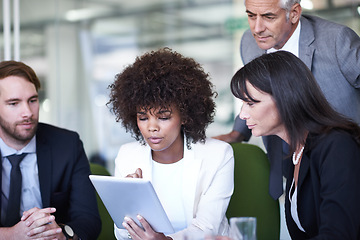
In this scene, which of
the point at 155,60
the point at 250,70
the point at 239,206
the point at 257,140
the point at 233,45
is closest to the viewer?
the point at 250,70

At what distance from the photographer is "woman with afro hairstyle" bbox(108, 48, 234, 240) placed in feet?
8.55

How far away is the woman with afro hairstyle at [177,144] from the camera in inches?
103

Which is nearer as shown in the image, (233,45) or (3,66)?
(3,66)

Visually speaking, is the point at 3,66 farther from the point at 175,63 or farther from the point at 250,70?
the point at 250,70

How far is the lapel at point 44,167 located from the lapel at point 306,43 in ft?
5.00

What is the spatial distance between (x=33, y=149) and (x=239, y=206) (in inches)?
47.3

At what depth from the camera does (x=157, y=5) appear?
709cm

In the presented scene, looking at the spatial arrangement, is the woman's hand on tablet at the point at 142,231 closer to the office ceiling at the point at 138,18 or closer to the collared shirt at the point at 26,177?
the collared shirt at the point at 26,177

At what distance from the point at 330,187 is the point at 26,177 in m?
1.67

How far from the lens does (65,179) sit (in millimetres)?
2918

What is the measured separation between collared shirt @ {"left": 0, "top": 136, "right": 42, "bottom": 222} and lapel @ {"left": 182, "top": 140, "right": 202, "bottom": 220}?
828 mm

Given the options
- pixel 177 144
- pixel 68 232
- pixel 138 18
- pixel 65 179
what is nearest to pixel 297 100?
pixel 177 144

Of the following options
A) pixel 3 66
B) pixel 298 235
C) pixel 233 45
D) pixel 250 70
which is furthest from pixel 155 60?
pixel 233 45

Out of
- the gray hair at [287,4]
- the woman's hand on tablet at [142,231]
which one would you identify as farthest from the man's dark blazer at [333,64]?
the woman's hand on tablet at [142,231]
